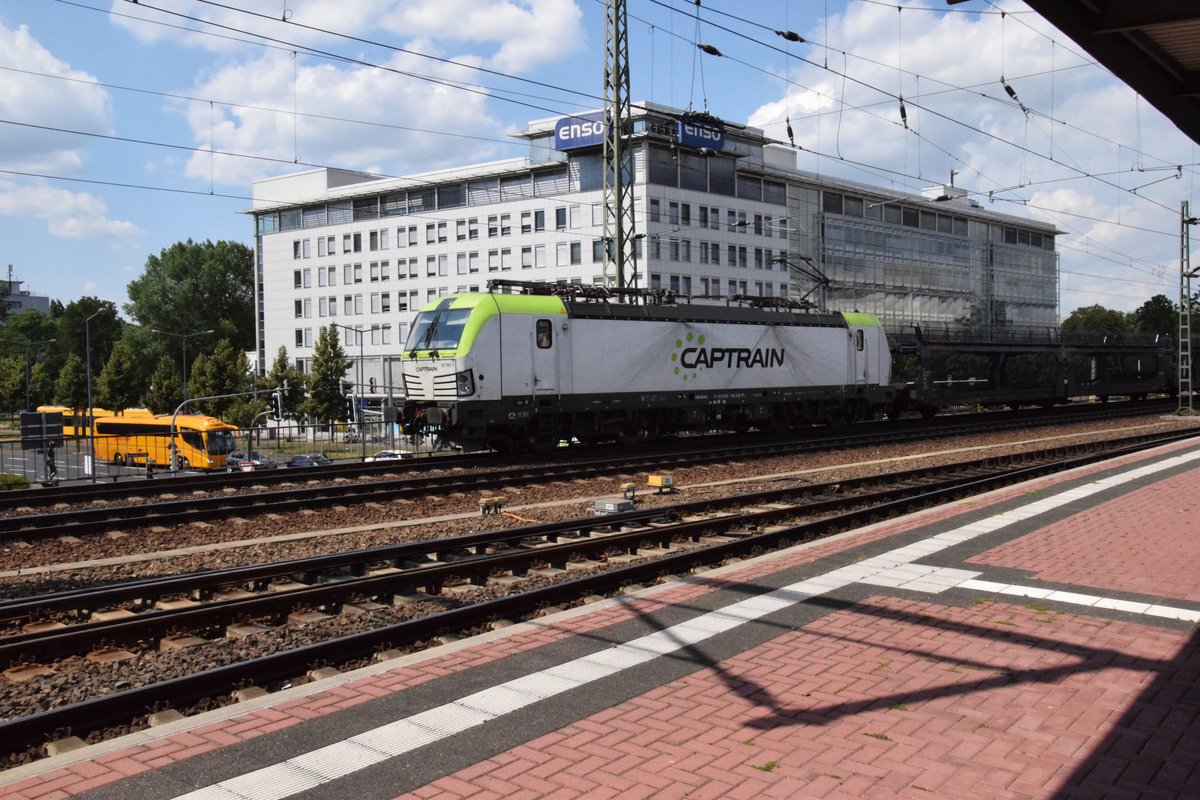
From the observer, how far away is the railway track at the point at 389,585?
6.34m

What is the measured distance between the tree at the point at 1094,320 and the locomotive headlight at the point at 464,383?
345 feet

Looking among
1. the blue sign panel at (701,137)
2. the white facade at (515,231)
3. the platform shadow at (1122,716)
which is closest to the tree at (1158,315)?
the white facade at (515,231)

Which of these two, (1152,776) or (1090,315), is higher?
(1090,315)

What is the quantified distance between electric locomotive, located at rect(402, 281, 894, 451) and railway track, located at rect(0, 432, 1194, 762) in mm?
8109

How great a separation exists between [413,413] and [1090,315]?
119 m

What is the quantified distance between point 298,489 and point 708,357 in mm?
12819

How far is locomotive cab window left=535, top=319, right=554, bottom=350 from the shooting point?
71.7 feet

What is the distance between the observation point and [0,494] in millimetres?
16172

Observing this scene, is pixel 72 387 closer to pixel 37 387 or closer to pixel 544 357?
pixel 37 387

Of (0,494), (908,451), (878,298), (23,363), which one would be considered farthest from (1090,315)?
(0,494)

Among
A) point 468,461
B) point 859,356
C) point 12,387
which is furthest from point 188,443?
point 12,387

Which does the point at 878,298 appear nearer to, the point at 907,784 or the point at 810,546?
the point at 810,546

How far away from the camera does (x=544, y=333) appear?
21969 millimetres

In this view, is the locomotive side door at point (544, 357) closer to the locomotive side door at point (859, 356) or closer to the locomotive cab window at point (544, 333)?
the locomotive cab window at point (544, 333)
